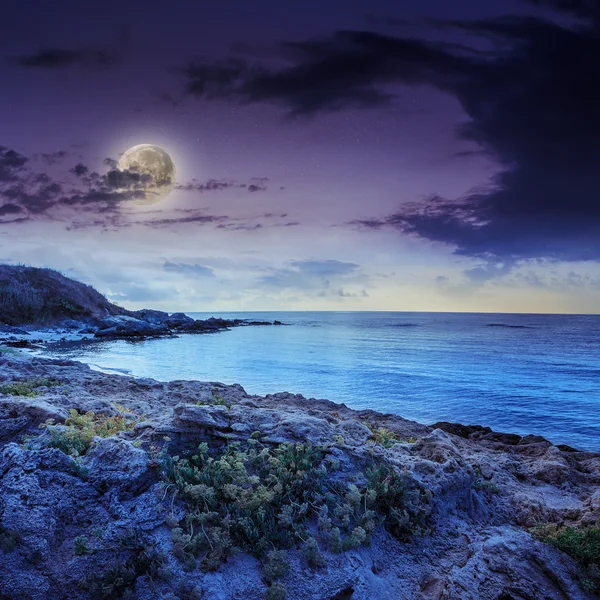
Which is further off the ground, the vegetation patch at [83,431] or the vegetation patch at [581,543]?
the vegetation patch at [83,431]

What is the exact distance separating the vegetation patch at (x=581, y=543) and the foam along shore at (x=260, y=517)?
2cm

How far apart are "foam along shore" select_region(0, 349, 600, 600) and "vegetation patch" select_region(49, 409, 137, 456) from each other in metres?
0.03

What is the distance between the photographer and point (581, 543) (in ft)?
17.4

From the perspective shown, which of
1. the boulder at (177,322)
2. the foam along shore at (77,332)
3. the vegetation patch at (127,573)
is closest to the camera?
the vegetation patch at (127,573)

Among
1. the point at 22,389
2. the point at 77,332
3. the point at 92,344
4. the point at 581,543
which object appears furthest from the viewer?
the point at 77,332

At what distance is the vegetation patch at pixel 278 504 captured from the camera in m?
5.08

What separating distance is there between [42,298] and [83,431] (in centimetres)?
7372

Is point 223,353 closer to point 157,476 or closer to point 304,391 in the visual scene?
point 304,391

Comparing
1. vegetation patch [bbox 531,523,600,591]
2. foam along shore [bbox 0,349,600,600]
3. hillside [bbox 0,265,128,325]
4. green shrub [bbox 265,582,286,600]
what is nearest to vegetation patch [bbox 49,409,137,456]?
foam along shore [bbox 0,349,600,600]

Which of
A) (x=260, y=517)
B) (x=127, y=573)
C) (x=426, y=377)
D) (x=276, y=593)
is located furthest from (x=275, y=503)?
(x=426, y=377)

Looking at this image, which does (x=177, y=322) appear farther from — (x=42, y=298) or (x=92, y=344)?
(x=92, y=344)

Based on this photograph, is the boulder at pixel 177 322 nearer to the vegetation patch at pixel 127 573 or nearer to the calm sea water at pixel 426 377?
the calm sea water at pixel 426 377

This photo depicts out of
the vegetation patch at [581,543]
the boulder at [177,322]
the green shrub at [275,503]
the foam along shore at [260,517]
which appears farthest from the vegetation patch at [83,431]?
the boulder at [177,322]

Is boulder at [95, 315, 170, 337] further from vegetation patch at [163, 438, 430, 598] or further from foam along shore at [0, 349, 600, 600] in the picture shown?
vegetation patch at [163, 438, 430, 598]
